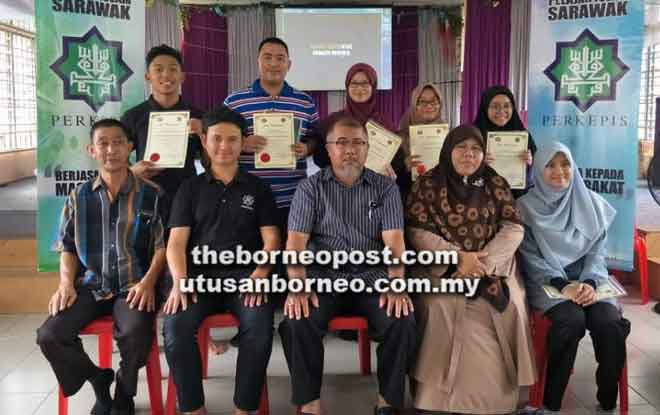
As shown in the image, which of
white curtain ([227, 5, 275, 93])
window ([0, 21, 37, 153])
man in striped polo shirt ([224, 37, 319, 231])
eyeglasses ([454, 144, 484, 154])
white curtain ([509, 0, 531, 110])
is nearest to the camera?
eyeglasses ([454, 144, 484, 154])

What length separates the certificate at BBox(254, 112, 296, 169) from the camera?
9.32 ft

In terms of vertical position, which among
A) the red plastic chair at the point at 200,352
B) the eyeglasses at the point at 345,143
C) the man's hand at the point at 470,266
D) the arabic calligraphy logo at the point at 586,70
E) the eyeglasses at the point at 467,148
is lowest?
the red plastic chair at the point at 200,352

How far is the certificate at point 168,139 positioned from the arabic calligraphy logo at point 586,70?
6.97ft

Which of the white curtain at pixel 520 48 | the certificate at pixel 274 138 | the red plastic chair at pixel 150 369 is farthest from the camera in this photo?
the white curtain at pixel 520 48

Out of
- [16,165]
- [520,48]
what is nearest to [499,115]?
[520,48]

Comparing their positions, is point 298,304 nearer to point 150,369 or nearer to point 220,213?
point 220,213

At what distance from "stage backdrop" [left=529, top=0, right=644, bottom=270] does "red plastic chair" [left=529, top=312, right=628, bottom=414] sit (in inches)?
43.5

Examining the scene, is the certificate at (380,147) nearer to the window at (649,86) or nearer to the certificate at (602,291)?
the certificate at (602,291)

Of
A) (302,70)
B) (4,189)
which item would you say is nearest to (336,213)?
(4,189)

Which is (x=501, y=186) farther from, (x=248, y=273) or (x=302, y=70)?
(x=302, y=70)

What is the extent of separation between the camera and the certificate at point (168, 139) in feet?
9.02

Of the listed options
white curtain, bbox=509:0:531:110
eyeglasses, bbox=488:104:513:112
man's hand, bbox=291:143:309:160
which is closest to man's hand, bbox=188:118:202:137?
man's hand, bbox=291:143:309:160

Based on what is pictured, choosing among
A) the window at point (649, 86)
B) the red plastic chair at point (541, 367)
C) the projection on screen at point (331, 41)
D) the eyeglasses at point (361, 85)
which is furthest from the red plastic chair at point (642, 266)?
the projection on screen at point (331, 41)

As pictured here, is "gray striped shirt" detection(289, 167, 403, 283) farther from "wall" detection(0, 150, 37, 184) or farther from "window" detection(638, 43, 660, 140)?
"window" detection(638, 43, 660, 140)
